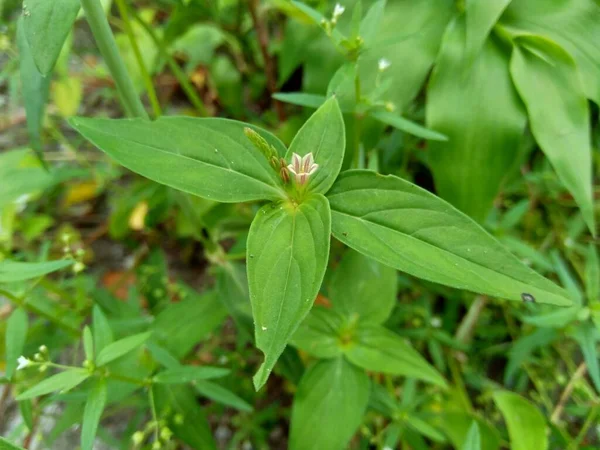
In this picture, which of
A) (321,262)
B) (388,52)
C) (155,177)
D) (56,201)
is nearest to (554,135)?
(388,52)

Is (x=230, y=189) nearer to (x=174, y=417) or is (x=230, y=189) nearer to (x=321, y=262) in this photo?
(x=321, y=262)

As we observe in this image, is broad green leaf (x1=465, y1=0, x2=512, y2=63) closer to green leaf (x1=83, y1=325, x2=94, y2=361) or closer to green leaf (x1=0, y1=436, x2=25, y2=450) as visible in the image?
green leaf (x1=83, y1=325, x2=94, y2=361)


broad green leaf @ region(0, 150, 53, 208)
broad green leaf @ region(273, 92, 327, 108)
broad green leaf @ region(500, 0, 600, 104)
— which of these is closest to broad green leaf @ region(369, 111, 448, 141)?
broad green leaf @ region(273, 92, 327, 108)

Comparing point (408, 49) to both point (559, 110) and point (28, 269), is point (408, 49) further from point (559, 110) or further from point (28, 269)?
point (28, 269)

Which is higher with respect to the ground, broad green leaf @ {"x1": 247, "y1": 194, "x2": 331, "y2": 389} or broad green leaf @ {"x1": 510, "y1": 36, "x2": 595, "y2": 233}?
broad green leaf @ {"x1": 247, "y1": 194, "x2": 331, "y2": 389}

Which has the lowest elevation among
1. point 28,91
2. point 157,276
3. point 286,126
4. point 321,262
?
point 157,276
